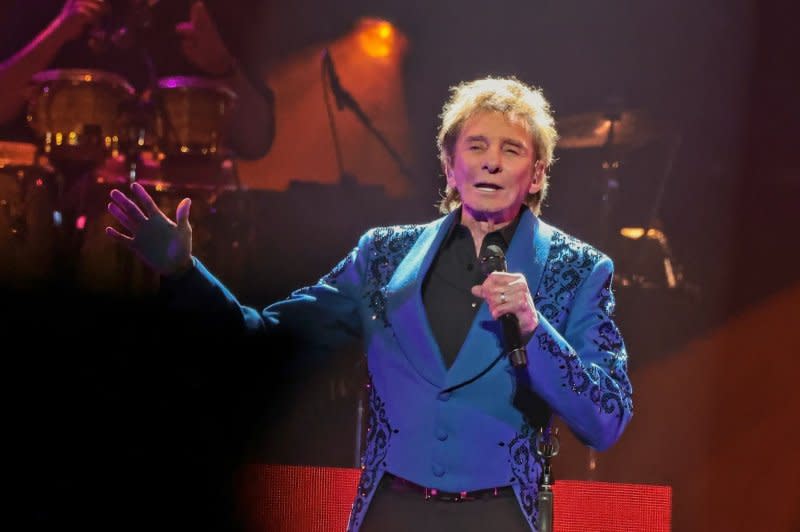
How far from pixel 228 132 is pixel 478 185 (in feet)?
8.78

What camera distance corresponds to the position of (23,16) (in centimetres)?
420

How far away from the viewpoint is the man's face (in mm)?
1952

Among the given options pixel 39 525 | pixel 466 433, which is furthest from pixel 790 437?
pixel 39 525

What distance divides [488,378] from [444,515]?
0.27 m

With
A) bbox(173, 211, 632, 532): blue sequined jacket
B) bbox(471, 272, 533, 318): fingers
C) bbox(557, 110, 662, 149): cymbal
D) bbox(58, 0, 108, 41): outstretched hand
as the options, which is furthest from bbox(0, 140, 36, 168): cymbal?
bbox(471, 272, 533, 318): fingers

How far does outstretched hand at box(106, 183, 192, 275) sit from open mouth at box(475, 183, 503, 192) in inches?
23.4

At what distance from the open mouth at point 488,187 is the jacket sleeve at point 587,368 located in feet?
0.86

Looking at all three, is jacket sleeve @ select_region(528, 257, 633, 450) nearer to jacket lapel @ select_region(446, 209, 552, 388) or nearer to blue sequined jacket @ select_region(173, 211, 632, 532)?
blue sequined jacket @ select_region(173, 211, 632, 532)

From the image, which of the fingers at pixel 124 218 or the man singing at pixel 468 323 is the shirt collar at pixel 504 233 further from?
the fingers at pixel 124 218

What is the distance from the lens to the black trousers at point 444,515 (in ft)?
5.54

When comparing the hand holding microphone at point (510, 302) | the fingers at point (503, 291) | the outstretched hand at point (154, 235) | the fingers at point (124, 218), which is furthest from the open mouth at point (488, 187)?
the fingers at point (124, 218)

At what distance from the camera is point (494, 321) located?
1.79 metres

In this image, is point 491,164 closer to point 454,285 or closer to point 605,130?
point 454,285

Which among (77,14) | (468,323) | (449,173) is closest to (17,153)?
(77,14)
